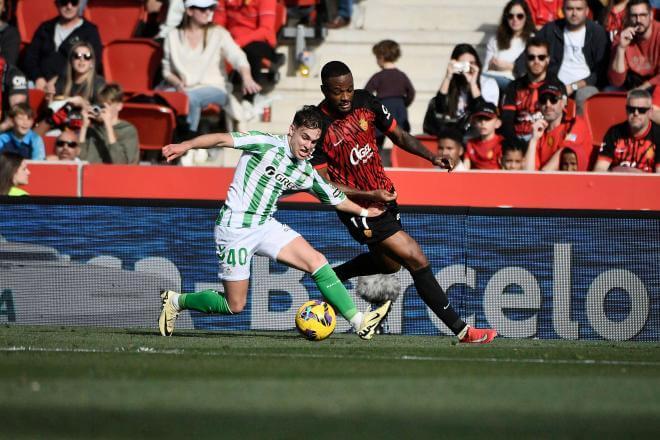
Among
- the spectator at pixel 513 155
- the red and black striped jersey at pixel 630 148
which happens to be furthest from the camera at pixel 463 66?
the red and black striped jersey at pixel 630 148

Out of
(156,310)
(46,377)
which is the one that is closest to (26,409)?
(46,377)

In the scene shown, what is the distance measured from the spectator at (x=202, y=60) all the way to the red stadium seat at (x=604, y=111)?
12.9ft

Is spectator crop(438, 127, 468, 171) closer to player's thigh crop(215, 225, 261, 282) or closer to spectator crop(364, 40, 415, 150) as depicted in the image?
spectator crop(364, 40, 415, 150)

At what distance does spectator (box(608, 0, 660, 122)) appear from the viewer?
13.9 meters

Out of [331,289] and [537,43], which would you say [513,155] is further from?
[331,289]

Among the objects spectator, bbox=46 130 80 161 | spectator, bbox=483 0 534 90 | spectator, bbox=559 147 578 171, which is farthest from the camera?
spectator, bbox=483 0 534 90

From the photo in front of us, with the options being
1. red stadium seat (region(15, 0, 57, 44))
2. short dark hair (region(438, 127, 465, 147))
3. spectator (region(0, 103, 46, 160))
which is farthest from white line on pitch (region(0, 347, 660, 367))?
red stadium seat (region(15, 0, 57, 44))

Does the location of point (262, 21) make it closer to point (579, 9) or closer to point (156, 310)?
point (579, 9)

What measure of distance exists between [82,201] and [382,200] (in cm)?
362

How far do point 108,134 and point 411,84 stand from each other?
11.5 ft

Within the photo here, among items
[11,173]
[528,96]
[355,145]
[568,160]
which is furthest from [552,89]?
[11,173]

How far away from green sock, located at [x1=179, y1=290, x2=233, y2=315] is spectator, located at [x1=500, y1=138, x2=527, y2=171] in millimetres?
4326

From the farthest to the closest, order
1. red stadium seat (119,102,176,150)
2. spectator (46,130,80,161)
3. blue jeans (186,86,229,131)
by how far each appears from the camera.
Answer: blue jeans (186,86,229,131), red stadium seat (119,102,176,150), spectator (46,130,80,161)

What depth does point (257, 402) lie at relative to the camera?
599cm
